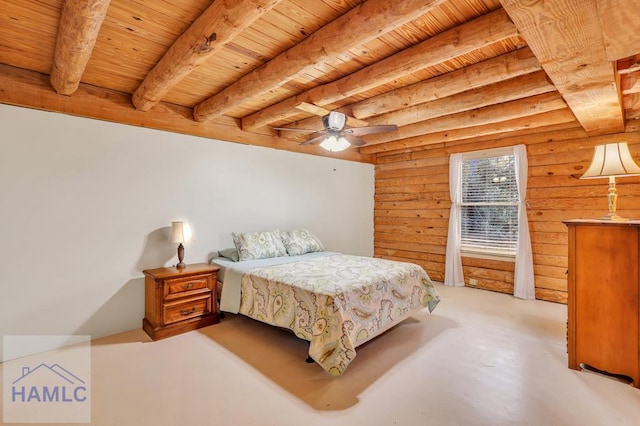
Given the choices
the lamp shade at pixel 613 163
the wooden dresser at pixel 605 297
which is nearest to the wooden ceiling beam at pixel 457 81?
the lamp shade at pixel 613 163

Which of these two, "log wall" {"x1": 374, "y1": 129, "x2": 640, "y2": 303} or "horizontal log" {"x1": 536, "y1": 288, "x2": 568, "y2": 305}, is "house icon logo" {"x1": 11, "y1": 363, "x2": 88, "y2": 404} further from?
"horizontal log" {"x1": 536, "y1": 288, "x2": 568, "y2": 305}

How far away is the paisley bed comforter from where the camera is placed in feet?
7.66

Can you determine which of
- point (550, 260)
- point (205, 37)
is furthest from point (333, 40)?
point (550, 260)

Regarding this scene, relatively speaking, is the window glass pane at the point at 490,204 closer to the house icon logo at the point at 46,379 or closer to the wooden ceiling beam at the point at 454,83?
the wooden ceiling beam at the point at 454,83

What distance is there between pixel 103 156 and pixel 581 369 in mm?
4597

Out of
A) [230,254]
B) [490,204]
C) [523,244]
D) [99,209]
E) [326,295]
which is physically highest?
[490,204]

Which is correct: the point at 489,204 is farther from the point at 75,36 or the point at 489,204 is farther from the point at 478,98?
the point at 75,36

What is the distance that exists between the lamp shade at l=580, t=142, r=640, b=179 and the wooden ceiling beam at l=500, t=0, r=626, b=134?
1.34ft

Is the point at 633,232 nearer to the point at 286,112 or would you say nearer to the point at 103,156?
the point at 286,112

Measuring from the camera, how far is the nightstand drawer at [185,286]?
302 cm

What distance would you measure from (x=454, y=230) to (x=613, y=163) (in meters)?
2.49

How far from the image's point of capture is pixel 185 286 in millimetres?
3141

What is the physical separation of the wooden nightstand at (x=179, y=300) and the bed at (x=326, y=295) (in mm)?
175

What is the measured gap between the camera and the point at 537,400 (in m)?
2.01
